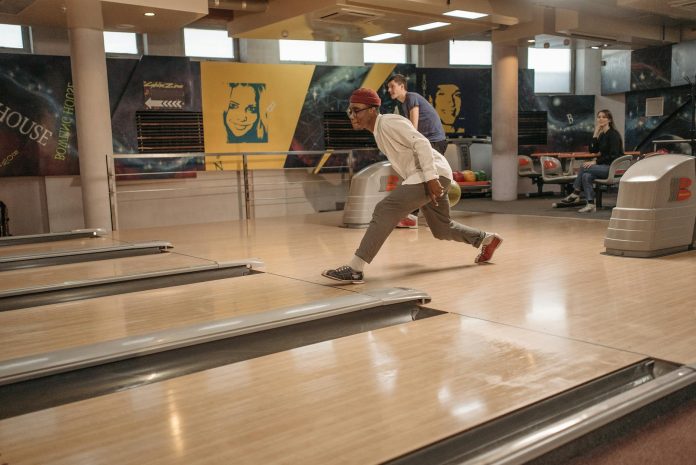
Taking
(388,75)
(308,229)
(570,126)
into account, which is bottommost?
(308,229)

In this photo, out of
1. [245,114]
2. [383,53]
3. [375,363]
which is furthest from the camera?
[383,53]

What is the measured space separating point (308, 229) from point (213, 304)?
400 cm

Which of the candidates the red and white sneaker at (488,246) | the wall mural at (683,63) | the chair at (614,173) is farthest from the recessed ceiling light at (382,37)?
the red and white sneaker at (488,246)

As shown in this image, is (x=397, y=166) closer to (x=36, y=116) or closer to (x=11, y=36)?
(x=36, y=116)

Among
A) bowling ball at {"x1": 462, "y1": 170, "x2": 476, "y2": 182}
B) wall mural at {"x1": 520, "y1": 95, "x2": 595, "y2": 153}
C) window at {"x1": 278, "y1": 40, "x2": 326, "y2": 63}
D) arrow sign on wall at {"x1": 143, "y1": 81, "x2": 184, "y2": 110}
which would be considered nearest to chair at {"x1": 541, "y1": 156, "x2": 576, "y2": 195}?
bowling ball at {"x1": 462, "y1": 170, "x2": 476, "y2": 182}

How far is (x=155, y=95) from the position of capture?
9484 millimetres

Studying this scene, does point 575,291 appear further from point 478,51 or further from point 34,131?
point 478,51

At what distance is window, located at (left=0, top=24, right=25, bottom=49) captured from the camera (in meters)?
9.45

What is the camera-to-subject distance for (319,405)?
80.6 inches

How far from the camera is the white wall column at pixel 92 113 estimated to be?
7852mm

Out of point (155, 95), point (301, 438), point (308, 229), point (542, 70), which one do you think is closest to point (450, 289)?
point (301, 438)

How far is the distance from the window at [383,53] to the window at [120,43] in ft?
13.8

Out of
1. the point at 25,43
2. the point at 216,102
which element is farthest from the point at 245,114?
the point at 25,43

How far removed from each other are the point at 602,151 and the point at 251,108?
17.5ft
